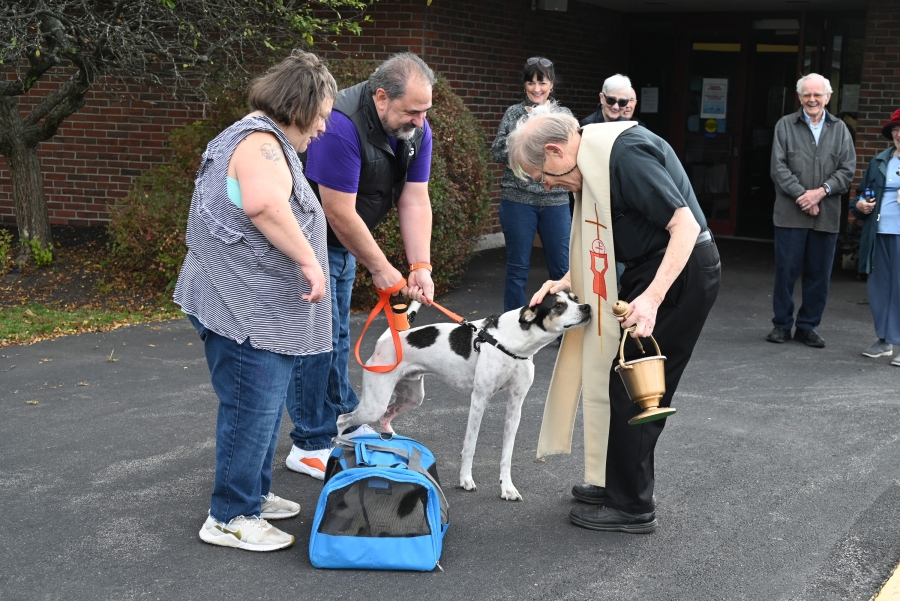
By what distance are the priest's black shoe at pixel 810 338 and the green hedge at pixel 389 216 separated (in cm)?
319

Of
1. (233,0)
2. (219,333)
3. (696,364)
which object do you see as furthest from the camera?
(233,0)

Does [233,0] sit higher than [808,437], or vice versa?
[233,0]

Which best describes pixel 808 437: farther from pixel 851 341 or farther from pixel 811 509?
pixel 851 341

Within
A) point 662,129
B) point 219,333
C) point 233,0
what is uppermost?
point 233,0

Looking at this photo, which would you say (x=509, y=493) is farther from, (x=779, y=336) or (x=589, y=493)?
(x=779, y=336)

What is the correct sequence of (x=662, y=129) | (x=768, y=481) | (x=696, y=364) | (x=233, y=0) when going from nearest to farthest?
(x=768, y=481)
(x=696, y=364)
(x=233, y=0)
(x=662, y=129)

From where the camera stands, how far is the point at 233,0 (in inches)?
339

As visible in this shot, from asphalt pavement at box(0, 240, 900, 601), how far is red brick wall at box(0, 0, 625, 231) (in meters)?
4.96

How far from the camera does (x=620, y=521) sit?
4.06 m

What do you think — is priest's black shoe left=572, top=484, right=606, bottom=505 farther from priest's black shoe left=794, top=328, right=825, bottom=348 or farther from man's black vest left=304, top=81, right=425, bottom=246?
priest's black shoe left=794, top=328, right=825, bottom=348

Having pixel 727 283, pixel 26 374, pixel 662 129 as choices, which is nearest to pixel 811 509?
pixel 26 374

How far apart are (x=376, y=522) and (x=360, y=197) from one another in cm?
157

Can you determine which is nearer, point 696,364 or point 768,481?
point 768,481

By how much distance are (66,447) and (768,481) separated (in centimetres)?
370
